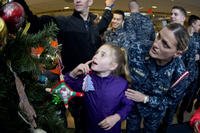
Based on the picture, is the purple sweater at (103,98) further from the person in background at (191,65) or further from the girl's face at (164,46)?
the person in background at (191,65)

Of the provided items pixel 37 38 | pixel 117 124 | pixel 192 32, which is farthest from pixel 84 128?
pixel 192 32

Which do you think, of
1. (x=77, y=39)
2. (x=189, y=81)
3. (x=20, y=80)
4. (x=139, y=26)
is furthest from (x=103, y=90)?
(x=189, y=81)

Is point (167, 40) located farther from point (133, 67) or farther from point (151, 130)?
point (151, 130)

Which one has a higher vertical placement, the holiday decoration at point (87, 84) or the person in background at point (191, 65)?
the holiday decoration at point (87, 84)

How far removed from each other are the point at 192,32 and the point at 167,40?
9.76 ft

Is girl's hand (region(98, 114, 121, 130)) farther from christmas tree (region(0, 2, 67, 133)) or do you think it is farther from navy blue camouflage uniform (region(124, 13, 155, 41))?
navy blue camouflage uniform (region(124, 13, 155, 41))

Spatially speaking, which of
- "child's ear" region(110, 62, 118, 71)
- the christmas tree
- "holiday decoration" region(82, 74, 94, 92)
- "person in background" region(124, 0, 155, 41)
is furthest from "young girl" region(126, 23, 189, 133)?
"person in background" region(124, 0, 155, 41)

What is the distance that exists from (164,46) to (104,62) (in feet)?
1.31

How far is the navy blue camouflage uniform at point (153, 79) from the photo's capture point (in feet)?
6.88

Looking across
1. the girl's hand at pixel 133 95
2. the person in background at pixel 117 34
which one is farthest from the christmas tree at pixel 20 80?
the person in background at pixel 117 34

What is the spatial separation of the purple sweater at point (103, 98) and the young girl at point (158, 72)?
0.07 metres

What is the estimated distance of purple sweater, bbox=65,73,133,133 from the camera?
1.98 m

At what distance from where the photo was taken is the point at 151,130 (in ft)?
7.59

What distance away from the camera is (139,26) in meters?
3.89
